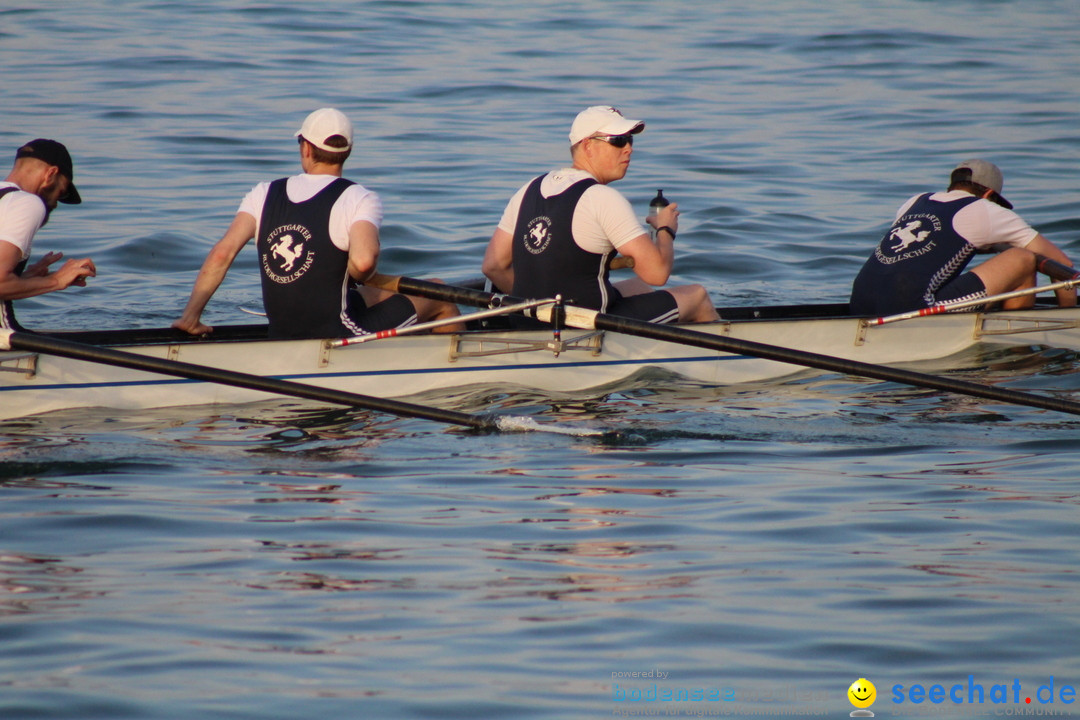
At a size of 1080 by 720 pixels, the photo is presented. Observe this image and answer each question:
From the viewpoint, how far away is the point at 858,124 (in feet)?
53.6

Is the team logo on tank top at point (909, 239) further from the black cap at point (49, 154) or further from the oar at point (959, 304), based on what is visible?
the black cap at point (49, 154)

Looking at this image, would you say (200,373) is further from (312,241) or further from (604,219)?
(604,219)

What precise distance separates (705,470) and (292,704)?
2.61 m

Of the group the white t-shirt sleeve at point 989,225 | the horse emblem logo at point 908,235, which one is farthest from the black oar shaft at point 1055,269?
the horse emblem logo at point 908,235

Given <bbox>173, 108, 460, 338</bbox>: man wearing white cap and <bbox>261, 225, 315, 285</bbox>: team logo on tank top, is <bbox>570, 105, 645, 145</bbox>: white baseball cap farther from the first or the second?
<bbox>261, 225, 315, 285</bbox>: team logo on tank top

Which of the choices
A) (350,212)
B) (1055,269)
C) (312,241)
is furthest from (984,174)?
(312,241)

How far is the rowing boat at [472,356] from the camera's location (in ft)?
20.6

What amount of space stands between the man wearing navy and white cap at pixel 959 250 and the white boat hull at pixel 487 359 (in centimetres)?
19

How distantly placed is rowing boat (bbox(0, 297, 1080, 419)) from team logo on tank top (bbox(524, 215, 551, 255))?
43 cm

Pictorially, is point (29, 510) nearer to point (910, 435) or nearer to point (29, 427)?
point (29, 427)

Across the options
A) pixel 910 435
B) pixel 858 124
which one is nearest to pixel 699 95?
pixel 858 124

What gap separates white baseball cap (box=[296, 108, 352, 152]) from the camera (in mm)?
6258

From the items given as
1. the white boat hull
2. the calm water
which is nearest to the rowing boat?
the white boat hull

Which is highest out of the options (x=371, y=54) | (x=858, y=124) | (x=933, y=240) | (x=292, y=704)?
(x=371, y=54)
